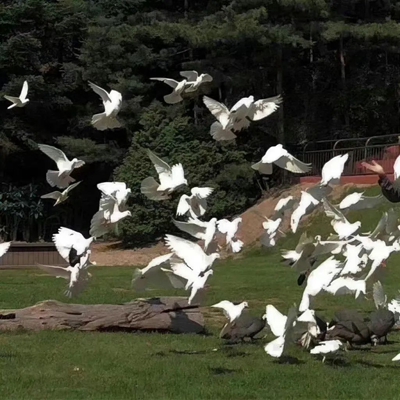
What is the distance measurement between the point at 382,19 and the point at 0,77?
15690 mm

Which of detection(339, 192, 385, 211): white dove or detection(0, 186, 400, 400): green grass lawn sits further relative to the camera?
detection(339, 192, 385, 211): white dove

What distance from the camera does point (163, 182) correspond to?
9109 mm

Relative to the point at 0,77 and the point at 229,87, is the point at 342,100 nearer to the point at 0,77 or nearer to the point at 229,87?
the point at 229,87

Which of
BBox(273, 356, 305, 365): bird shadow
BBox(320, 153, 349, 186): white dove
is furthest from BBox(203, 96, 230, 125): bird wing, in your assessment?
BBox(273, 356, 305, 365): bird shadow

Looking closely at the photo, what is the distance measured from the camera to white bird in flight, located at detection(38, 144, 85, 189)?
30.2 ft

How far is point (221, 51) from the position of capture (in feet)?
113

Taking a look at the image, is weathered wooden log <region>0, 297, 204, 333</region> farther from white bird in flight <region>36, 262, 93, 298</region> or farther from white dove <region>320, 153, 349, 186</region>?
white dove <region>320, 153, 349, 186</region>

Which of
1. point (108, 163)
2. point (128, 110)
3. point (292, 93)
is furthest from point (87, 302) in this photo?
point (292, 93)

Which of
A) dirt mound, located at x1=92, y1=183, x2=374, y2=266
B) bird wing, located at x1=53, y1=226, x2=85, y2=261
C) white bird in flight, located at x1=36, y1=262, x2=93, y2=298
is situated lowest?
dirt mound, located at x1=92, y1=183, x2=374, y2=266

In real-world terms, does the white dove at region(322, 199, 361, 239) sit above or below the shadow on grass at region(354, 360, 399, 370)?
above

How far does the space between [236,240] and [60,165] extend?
1892 mm

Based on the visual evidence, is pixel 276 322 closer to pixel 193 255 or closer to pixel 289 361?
pixel 289 361

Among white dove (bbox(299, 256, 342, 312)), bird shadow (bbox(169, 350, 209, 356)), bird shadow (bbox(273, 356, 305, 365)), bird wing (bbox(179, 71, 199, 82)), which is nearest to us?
white dove (bbox(299, 256, 342, 312))

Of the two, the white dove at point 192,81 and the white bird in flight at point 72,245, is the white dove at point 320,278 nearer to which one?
the white bird in flight at point 72,245
